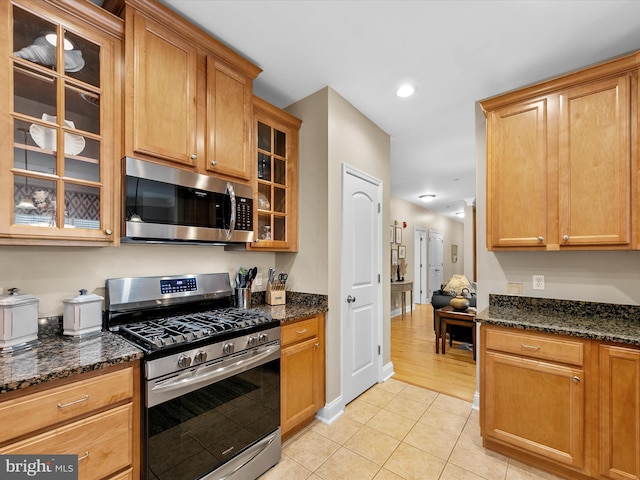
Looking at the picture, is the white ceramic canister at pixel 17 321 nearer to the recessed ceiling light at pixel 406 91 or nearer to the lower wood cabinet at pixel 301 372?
the lower wood cabinet at pixel 301 372

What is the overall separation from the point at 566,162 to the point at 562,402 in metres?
1.52

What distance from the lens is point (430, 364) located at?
3609mm

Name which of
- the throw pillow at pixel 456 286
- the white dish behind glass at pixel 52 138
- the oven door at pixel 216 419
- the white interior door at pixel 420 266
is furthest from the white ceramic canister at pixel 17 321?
the white interior door at pixel 420 266

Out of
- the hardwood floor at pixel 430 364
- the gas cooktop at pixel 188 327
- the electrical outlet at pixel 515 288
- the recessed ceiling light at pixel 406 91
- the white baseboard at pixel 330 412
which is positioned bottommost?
the hardwood floor at pixel 430 364

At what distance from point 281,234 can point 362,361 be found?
1441 mm

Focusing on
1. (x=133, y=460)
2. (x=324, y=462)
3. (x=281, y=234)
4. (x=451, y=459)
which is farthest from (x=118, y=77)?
(x=451, y=459)

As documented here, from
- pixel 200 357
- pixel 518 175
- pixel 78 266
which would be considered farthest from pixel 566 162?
pixel 78 266

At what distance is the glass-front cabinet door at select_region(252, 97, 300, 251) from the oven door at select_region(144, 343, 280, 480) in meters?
0.93

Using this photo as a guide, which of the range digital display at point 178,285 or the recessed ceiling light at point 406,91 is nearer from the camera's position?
the range digital display at point 178,285

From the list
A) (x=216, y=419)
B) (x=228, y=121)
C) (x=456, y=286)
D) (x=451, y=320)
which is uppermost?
(x=228, y=121)

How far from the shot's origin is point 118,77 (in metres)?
1.58

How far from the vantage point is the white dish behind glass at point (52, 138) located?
1.37 meters

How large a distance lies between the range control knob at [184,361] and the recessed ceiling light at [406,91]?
247 cm
